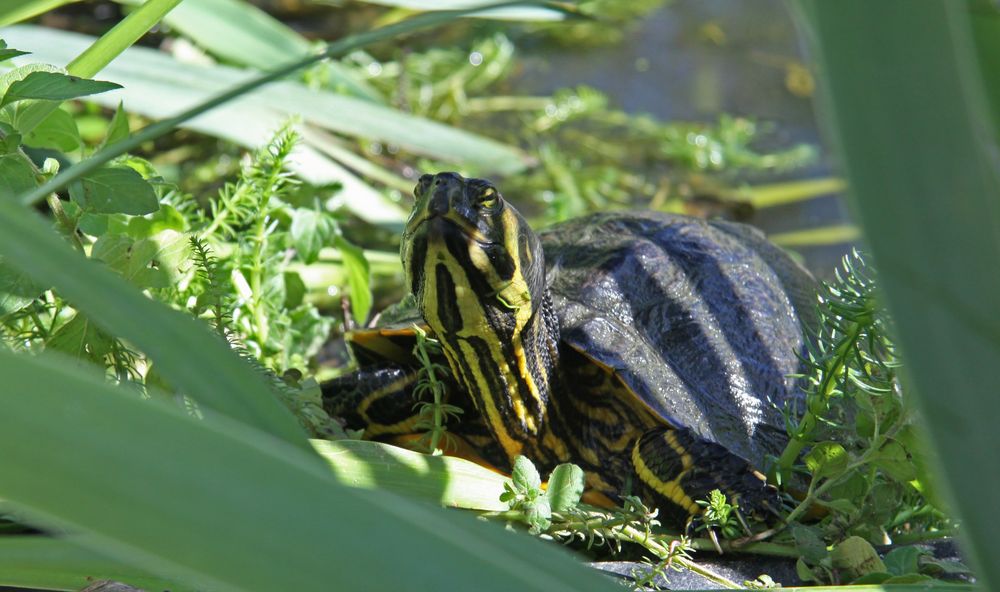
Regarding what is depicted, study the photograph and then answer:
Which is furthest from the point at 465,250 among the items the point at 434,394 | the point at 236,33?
the point at 236,33

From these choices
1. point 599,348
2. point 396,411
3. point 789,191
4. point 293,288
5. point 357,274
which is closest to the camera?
point 599,348

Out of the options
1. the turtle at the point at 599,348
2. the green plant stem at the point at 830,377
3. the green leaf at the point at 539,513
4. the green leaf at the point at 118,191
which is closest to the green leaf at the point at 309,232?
the turtle at the point at 599,348

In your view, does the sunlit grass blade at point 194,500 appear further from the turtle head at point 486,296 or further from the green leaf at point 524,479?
the turtle head at point 486,296

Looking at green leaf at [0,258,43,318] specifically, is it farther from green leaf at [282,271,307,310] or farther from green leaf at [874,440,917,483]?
green leaf at [874,440,917,483]

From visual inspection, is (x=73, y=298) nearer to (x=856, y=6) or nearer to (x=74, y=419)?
(x=74, y=419)

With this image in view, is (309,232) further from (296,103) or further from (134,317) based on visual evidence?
(134,317)

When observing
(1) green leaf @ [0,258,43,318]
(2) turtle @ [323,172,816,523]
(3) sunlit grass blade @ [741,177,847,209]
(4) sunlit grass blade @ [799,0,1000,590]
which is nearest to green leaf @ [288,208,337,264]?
(2) turtle @ [323,172,816,523]
